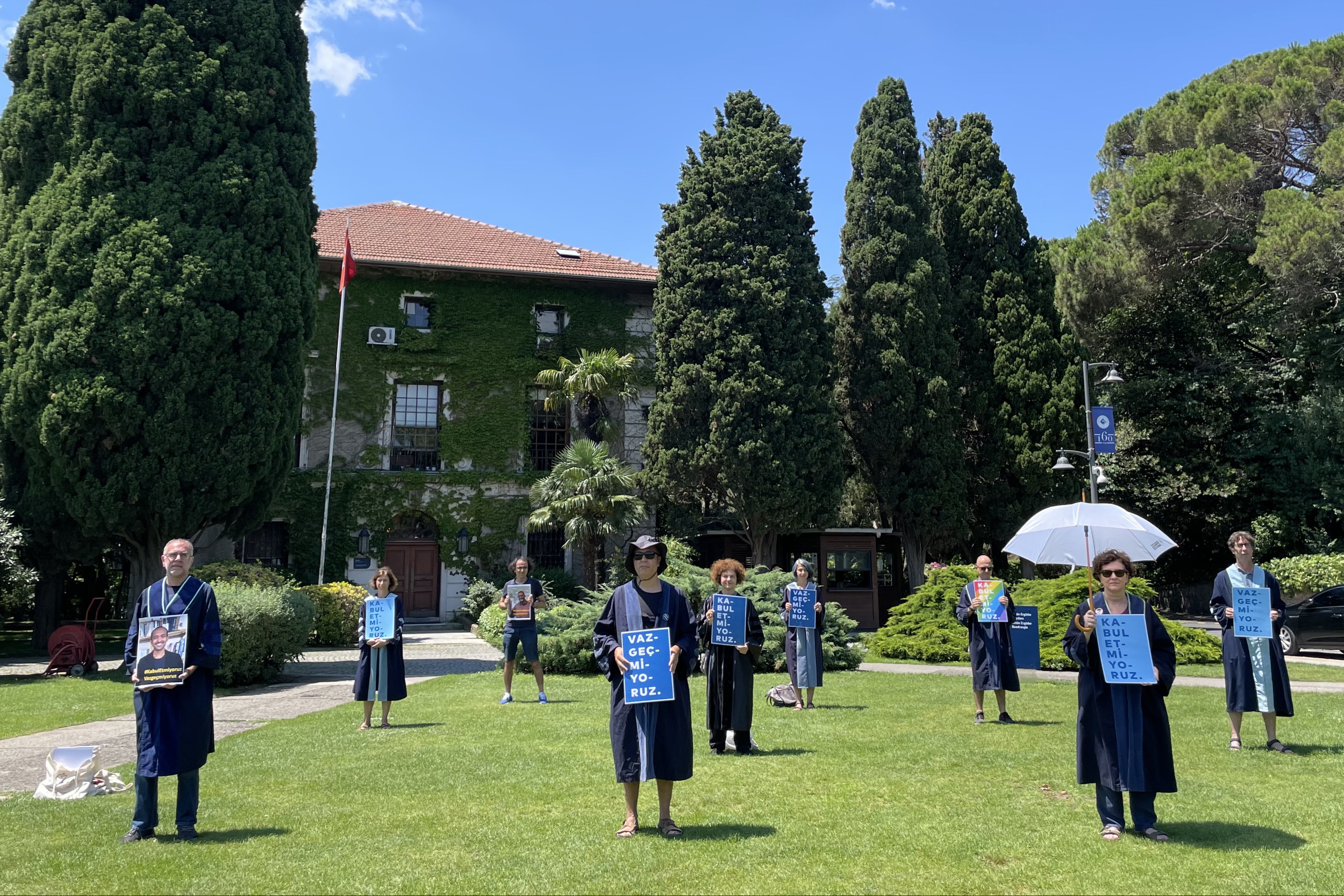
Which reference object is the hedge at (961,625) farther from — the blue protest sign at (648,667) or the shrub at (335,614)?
the shrub at (335,614)

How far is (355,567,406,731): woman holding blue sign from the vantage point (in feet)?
35.4

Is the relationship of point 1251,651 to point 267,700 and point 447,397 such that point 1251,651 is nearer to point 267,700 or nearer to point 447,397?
point 267,700

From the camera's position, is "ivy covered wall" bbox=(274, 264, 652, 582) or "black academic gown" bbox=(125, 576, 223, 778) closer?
"black academic gown" bbox=(125, 576, 223, 778)

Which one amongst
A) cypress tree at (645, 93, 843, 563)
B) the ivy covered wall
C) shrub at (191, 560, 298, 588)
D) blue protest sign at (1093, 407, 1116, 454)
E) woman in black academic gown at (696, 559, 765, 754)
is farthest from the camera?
the ivy covered wall

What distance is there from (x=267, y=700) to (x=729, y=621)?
26.5 feet

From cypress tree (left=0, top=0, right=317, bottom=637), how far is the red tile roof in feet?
34.3

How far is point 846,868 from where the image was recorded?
528 cm

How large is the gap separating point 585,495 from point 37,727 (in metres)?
15.8

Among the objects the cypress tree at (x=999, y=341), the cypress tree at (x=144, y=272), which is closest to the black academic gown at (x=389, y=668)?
the cypress tree at (x=144, y=272)

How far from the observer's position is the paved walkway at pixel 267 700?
9242 mm

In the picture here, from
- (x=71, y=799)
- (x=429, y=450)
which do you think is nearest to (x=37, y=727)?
(x=71, y=799)

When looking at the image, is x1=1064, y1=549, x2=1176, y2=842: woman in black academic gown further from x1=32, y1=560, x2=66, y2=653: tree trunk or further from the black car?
x1=32, y1=560, x2=66, y2=653: tree trunk

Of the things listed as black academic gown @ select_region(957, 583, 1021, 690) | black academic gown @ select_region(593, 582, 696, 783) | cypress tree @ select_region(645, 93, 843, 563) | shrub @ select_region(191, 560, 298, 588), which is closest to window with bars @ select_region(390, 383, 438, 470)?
cypress tree @ select_region(645, 93, 843, 563)

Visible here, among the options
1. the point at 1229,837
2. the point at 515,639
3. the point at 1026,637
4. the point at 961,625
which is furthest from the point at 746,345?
the point at 1229,837
